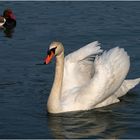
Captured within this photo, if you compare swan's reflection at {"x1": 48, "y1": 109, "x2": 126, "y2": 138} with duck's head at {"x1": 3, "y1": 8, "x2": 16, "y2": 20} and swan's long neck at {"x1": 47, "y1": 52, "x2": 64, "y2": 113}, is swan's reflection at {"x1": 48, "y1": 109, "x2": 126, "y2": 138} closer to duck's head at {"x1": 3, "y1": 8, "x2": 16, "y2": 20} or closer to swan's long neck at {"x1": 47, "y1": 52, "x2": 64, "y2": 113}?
swan's long neck at {"x1": 47, "y1": 52, "x2": 64, "y2": 113}

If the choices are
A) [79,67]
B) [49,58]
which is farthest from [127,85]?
[49,58]

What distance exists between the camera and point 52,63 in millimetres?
15141

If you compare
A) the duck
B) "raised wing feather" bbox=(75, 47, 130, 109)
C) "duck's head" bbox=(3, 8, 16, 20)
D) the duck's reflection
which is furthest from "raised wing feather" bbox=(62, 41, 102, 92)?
"duck's head" bbox=(3, 8, 16, 20)

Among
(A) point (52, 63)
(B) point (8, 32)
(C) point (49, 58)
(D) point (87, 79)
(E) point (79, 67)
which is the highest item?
(C) point (49, 58)

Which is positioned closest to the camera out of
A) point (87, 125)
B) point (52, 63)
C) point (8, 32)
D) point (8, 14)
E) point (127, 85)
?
point (87, 125)

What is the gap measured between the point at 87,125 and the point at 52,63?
409 cm

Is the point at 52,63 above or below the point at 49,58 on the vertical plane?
below

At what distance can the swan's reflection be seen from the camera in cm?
1080

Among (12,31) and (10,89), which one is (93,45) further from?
(12,31)

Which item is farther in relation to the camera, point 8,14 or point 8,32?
point 8,14

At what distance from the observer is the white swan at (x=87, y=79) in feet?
39.2

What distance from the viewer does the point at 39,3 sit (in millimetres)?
22562

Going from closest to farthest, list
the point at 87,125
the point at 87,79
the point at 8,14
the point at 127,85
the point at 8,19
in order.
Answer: the point at 87,125 → the point at 87,79 → the point at 127,85 → the point at 8,19 → the point at 8,14

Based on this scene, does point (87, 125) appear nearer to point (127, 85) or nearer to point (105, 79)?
point (105, 79)
